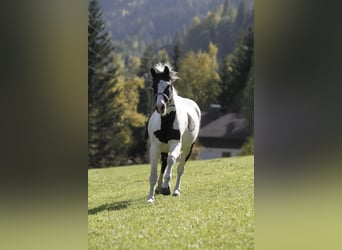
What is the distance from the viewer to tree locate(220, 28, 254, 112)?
8.47m

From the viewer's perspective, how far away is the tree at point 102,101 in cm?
1281

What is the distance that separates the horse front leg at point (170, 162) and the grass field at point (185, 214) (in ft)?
0.35

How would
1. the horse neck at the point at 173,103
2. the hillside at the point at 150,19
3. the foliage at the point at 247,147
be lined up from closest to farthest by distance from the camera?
the horse neck at the point at 173,103 → the foliage at the point at 247,147 → the hillside at the point at 150,19

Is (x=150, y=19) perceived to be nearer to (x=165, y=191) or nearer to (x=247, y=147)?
(x=247, y=147)

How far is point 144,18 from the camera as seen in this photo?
10203mm

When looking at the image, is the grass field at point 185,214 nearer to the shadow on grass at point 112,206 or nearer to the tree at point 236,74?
the shadow on grass at point 112,206

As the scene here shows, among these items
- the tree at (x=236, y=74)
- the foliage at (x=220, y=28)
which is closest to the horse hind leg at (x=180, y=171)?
the tree at (x=236, y=74)

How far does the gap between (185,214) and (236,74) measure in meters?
4.37

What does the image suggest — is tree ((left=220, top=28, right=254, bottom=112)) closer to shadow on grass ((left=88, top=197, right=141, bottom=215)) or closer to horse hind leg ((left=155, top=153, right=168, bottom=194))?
horse hind leg ((left=155, top=153, right=168, bottom=194))

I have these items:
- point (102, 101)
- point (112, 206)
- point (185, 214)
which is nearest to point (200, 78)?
point (112, 206)

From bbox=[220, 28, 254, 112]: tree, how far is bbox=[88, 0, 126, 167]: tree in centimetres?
382

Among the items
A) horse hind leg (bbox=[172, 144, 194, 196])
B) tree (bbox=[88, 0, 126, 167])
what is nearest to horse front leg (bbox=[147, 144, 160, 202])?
horse hind leg (bbox=[172, 144, 194, 196])

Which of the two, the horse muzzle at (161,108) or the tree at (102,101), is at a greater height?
the horse muzzle at (161,108)
